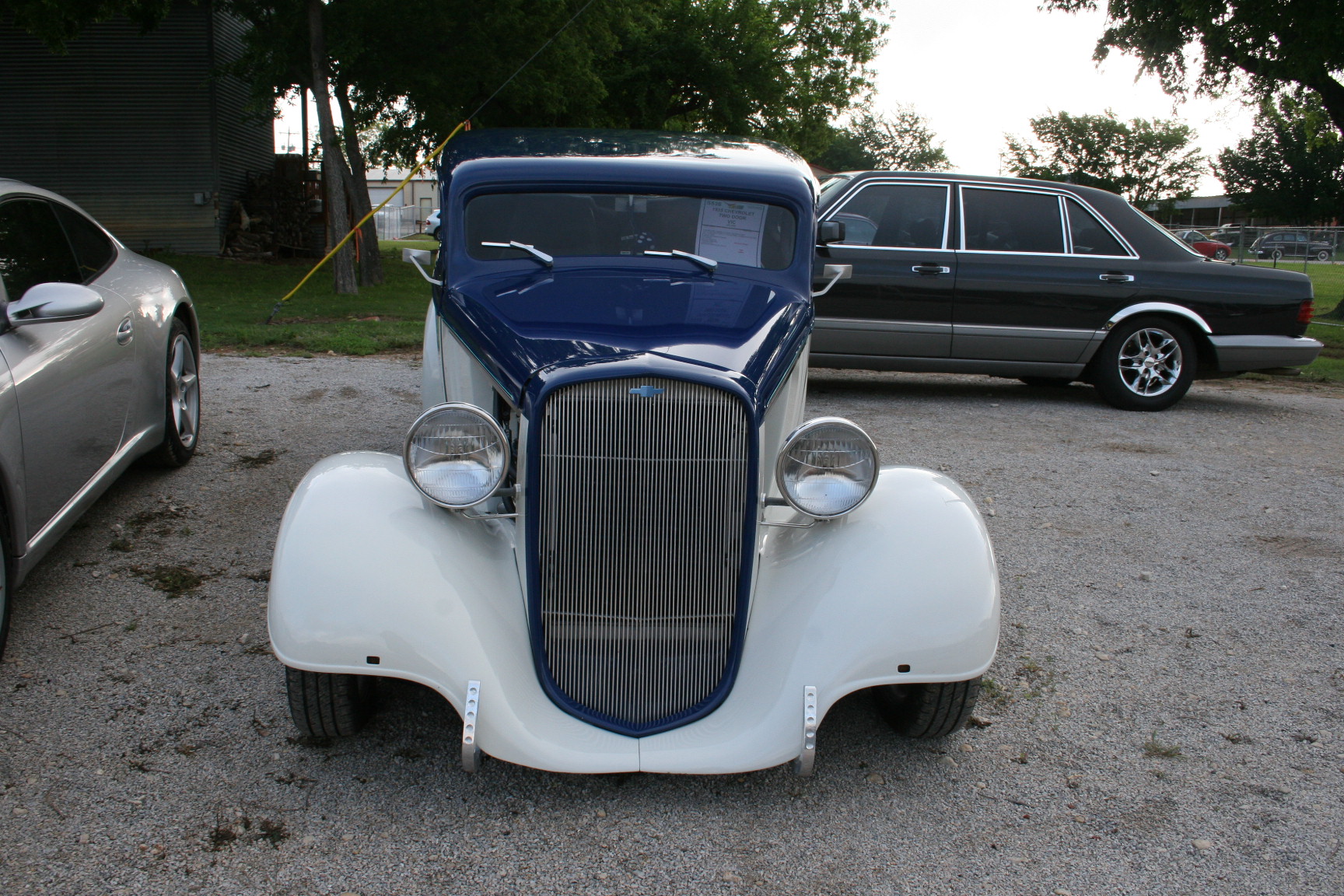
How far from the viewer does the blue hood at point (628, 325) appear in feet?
9.11

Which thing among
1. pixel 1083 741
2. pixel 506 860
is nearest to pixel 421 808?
pixel 506 860

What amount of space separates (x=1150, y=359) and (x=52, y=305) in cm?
790

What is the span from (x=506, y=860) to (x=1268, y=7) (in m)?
15.2

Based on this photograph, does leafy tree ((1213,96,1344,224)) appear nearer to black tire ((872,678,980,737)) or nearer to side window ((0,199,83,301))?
black tire ((872,678,980,737))

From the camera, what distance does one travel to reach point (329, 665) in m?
2.63

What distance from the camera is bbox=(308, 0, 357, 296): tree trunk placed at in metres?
15.4

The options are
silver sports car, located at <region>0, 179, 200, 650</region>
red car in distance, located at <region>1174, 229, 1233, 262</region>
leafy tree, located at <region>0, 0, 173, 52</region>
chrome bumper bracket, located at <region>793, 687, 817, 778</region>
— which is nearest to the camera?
chrome bumper bracket, located at <region>793, 687, 817, 778</region>

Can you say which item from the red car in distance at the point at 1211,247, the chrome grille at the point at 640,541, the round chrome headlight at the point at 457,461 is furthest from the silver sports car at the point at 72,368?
the red car in distance at the point at 1211,247

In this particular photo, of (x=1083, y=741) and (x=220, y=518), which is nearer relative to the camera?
(x=1083, y=741)

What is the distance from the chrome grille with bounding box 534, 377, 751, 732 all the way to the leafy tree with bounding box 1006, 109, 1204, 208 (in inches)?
2054

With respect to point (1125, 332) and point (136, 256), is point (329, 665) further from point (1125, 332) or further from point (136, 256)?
point (1125, 332)

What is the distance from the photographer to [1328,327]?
15023 mm

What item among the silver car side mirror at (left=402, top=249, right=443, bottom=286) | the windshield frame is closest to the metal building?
the silver car side mirror at (left=402, top=249, right=443, bottom=286)

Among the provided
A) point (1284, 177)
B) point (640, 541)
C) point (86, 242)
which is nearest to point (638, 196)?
point (640, 541)
